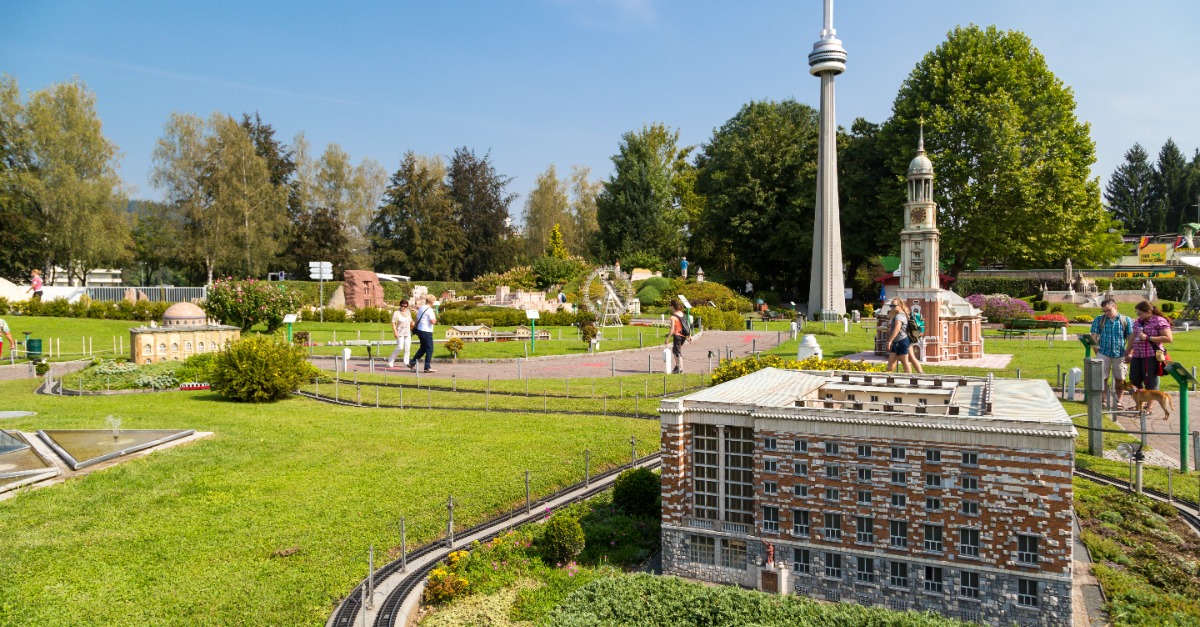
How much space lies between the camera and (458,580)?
406 inches

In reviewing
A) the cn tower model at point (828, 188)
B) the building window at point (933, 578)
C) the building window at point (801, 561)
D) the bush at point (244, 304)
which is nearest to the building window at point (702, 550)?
the building window at point (801, 561)

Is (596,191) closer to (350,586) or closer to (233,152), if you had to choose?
(233,152)

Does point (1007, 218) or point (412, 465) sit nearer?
point (412, 465)

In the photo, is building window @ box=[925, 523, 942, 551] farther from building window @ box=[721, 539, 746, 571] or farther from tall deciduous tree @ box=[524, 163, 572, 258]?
tall deciduous tree @ box=[524, 163, 572, 258]

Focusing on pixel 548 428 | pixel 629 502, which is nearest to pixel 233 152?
pixel 548 428

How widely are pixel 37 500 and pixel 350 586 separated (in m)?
6.85

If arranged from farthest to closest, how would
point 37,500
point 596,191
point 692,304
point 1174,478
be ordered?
point 596,191, point 692,304, point 1174,478, point 37,500

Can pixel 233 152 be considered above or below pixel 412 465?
above

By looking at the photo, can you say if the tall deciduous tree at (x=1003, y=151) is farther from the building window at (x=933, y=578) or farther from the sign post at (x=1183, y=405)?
the building window at (x=933, y=578)

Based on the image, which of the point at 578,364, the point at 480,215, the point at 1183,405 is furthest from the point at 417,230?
the point at 1183,405

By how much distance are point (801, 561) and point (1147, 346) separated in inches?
445

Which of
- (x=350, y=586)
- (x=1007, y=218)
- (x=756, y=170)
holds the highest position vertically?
(x=756, y=170)

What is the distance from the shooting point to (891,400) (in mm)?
12742

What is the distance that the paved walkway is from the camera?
2872 cm
